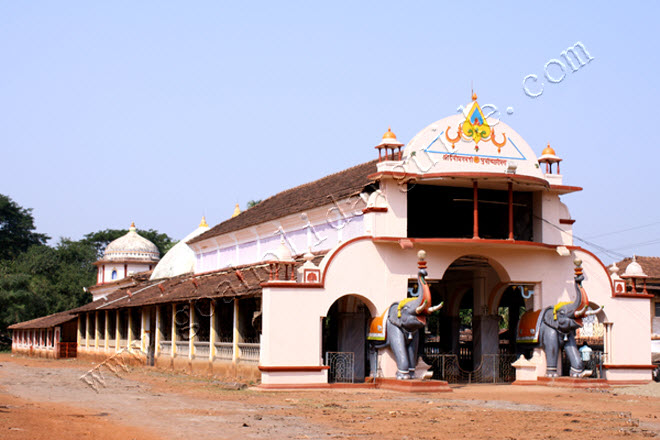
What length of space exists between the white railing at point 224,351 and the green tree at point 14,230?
62894mm

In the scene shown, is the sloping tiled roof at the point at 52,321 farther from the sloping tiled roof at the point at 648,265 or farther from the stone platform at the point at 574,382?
the stone platform at the point at 574,382

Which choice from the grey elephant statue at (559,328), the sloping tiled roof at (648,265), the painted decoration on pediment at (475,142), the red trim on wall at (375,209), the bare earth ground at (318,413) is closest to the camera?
the bare earth ground at (318,413)

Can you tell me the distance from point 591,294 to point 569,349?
259cm

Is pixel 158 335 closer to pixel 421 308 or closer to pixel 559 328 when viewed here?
pixel 421 308

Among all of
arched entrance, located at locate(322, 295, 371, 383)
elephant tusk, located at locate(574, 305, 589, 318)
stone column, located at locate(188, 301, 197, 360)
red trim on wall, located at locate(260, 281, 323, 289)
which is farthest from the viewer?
stone column, located at locate(188, 301, 197, 360)

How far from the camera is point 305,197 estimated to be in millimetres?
30812

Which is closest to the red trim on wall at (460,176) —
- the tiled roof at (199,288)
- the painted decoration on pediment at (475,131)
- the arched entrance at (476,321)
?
the painted decoration on pediment at (475,131)

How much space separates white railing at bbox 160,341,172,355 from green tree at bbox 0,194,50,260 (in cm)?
5653

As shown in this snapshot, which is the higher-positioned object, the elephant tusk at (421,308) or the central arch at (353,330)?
the elephant tusk at (421,308)

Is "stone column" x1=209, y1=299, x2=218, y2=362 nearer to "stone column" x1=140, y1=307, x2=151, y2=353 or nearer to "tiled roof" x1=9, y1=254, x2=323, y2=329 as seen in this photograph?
"tiled roof" x1=9, y1=254, x2=323, y2=329

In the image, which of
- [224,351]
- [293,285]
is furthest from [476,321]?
[293,285]

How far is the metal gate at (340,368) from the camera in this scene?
2527 centimetres

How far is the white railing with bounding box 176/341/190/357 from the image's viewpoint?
103 feet

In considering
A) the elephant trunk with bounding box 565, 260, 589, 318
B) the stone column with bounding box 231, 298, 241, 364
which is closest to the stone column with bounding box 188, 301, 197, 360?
the stone column with bounding box 231, 298, 241, 364
